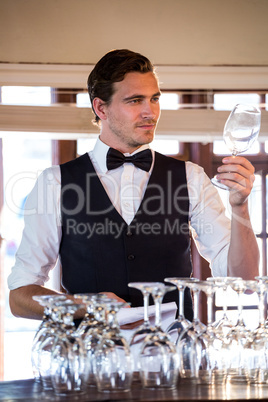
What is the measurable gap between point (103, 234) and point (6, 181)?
7.64 ft

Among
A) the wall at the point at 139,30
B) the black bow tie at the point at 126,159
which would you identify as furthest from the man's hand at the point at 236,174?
the wall at the point at 139,30

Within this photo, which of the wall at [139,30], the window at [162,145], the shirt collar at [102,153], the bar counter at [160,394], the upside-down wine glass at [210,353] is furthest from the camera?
the window at [162,145]

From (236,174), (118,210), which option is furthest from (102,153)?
(236,174)

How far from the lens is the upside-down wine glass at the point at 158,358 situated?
5.07ft

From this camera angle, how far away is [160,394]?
60.4 inches

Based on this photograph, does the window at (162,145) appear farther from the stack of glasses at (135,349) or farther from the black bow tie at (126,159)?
the stack of glasses at (135,349)

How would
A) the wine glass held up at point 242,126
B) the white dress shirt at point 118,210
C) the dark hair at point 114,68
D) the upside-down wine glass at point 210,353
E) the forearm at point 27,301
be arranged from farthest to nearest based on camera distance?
1. the dark hair at point 114,68
2. the white dress shirt at point 118,210
3. the forearm at point 27,301
4. the wine glass held up at point 242,126
5. the upside-down wine glass at point 210,353

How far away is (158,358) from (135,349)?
6cm

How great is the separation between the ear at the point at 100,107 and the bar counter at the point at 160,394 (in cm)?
142

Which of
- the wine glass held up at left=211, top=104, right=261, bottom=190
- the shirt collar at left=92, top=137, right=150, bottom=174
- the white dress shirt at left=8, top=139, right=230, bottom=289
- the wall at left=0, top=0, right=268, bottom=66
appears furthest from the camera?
the wall at left=0, top=0, right=268, bottom=66

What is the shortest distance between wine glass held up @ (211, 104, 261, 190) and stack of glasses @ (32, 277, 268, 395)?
0.45 meters

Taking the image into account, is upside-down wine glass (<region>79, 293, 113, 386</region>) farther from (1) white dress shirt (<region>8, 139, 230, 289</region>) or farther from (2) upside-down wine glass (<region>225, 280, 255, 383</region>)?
(1) white dress shirt (<region>8, 139, 230, 289</region>)

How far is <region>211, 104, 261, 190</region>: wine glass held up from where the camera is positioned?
6.27ft

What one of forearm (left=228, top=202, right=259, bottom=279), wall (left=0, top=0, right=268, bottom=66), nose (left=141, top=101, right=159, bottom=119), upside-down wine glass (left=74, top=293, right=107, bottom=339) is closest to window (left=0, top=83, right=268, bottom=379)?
wall (left=0, top=0, right=268, bottom=66)
